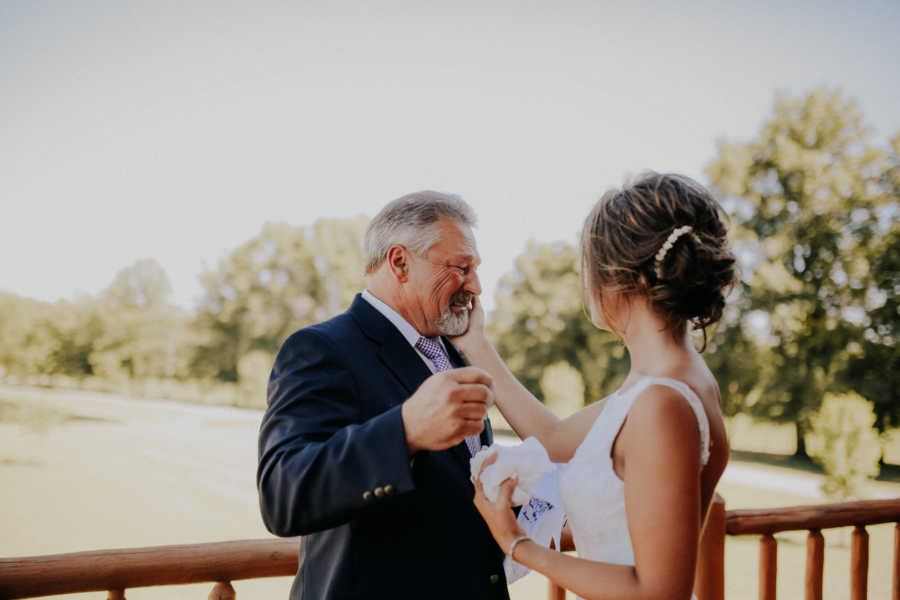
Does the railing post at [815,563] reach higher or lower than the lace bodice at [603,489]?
lower

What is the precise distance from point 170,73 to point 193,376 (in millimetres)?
31966

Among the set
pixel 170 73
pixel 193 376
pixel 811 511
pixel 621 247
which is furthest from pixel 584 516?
pixel 170 73

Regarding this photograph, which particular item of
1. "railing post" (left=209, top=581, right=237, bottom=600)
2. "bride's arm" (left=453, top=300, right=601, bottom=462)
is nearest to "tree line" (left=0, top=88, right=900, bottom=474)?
"bride's arm" (left=453, top=300, right=601, bottom=462)

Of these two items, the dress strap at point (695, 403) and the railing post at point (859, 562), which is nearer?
the dress strap at point (695, 403)

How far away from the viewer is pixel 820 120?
24828mm

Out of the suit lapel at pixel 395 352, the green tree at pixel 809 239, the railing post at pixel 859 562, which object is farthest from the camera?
the green tree at pixel 809 239

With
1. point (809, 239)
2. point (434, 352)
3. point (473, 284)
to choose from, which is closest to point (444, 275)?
point (473, 284)

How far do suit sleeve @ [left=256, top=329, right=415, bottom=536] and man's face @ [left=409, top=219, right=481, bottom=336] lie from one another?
2.18ft

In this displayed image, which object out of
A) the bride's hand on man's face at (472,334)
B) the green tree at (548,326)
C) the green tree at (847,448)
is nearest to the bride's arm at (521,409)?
the bride's hand on man's face at (472,334)

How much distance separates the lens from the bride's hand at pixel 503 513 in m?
1.53

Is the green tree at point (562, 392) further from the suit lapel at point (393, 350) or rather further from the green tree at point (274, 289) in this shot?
the green tree at point (274, 289)

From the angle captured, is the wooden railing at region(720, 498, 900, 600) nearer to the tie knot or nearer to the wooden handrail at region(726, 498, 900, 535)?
the wooden handrail at region(726, 498, 900, 535)

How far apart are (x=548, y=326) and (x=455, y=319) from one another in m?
32.9

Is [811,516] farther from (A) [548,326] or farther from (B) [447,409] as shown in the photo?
(A) [548,326]
